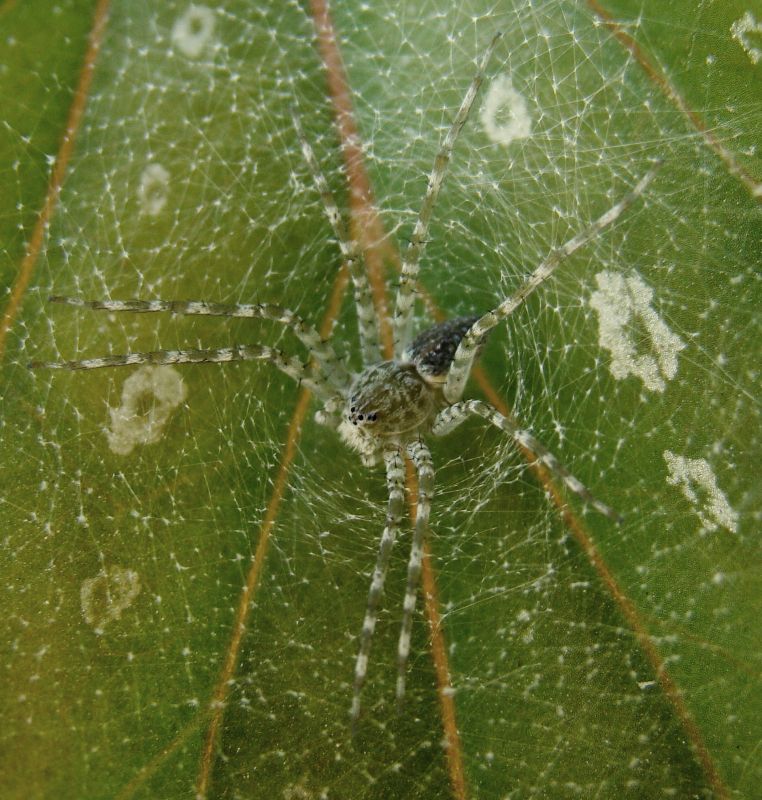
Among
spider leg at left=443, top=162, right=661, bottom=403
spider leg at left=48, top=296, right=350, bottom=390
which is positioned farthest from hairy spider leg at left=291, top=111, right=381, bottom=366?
spider leg at left=443, top=162, right=661, bottom=403

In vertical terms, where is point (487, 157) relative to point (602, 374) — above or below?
above

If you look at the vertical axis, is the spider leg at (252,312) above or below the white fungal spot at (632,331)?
above

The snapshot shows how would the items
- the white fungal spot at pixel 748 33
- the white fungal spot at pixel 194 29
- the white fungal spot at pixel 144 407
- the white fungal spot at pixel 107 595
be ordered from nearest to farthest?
the white fungal spot at pixel 748 33
the white fungal spot at pixel 107 595
the white fungal spot at pixel 144 407
the white fungal spot at pixel 194 29

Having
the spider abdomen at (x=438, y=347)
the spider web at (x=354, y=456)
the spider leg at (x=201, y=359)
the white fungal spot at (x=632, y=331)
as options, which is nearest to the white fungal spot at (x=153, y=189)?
the spider web at (x=354, y=456)

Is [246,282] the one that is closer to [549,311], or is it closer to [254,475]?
[254,475]

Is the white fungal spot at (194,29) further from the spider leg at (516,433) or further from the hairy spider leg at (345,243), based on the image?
the spider leg at (516,433)

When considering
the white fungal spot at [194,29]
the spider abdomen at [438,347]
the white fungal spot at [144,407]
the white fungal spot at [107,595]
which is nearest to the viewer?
the white fungal spot at [107,595]

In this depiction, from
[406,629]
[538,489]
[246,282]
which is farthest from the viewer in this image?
[246,282]

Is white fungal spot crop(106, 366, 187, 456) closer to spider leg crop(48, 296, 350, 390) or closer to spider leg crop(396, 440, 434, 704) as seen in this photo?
spider leg crop(48, 296, 350, 390)

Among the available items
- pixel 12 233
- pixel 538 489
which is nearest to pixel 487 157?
pixel 538 489
